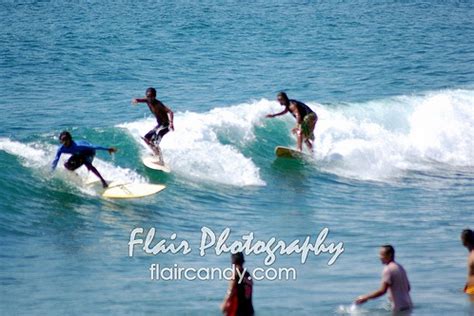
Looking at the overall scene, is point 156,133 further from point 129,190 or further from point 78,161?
point 78,161

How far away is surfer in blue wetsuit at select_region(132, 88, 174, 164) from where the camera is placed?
17438 millimetres

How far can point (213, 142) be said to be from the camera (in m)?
21.0

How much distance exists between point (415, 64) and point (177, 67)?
8.30m

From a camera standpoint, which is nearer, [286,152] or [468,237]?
[468,237]

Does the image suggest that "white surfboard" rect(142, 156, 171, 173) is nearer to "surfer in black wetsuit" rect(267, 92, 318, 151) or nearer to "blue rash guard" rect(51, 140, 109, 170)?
"blue rash guard" rect(51, 140, 109, 170)

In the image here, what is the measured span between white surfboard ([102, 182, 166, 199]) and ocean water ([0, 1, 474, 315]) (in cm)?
19

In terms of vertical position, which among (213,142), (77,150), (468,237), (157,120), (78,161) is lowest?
(468,237)

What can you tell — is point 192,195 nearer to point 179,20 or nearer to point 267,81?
point 267,81

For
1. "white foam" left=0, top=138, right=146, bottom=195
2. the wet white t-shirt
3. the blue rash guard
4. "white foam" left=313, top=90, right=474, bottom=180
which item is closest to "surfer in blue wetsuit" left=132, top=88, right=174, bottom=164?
"white foam" left=0, top=138, right=146, bottom=195

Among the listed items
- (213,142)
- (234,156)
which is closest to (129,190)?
(234,156)

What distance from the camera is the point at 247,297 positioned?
995cm

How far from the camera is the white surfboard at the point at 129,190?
655 inches

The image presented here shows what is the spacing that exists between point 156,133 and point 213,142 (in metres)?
3.12

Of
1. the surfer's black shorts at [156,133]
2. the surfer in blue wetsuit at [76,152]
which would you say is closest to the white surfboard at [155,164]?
the surfer's black shorts at [156,133]
